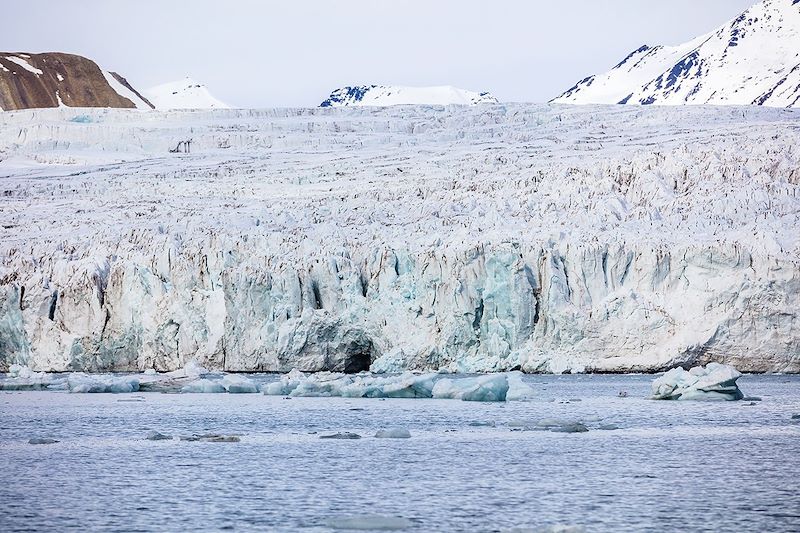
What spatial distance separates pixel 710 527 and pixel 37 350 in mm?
25128

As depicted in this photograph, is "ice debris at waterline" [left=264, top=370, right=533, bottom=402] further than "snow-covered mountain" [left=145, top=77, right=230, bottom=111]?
No

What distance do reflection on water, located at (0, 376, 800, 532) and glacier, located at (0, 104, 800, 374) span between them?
6750 millimetres

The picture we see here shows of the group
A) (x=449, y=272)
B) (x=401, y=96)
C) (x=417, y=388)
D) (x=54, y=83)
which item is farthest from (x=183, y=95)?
(x=417, y=388)

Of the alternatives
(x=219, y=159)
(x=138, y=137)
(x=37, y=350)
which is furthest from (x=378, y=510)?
(x=138, y=137)

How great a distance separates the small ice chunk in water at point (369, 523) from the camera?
9594mm

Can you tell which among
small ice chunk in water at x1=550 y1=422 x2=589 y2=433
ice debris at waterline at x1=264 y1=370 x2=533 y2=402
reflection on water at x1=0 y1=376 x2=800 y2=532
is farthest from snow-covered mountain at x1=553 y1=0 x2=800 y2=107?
small ice chunk in water at x1=550 y1=422 x2=589 y2=433

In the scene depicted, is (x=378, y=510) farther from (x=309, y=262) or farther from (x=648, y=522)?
(x=309, y=262)

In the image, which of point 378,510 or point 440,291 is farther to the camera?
point 440,291

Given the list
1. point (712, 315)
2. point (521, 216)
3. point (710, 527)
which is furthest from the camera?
point (521, 216)

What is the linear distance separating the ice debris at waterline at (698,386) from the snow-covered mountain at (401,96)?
126980mm

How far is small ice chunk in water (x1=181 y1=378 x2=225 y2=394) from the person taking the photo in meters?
25.9

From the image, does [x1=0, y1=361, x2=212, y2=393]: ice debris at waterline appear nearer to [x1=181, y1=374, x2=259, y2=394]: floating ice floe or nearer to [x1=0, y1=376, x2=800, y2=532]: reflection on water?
[x1=181, y1=374, x2=259, y2=394]: floating ice floe

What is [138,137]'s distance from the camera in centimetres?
5225

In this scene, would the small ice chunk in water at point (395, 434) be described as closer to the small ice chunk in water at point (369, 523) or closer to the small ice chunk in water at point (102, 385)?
the small ice chunk in water at point (369, 523)
